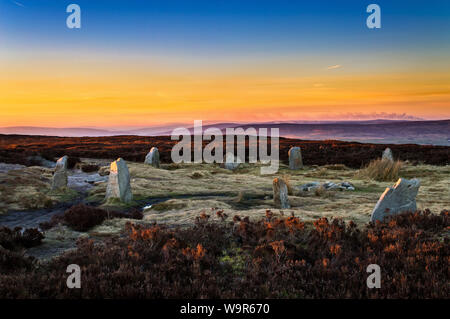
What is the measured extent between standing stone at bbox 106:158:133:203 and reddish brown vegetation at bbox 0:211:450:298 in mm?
8055

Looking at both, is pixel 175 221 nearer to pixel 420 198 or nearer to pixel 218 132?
pixel 420 198

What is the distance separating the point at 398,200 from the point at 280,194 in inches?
203

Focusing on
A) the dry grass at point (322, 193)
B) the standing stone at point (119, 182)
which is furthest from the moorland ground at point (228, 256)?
the dry grass at point (322, 193)

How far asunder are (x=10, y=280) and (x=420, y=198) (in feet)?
57.2

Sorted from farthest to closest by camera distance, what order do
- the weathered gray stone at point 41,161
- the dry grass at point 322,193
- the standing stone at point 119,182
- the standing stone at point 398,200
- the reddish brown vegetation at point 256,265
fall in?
the weathered gray stone at point 41,161, the dry grass at point 322,193, the standing stone at point 119,182, the standing stone at point 398,200, the reddish brown vegetation at point 256,265

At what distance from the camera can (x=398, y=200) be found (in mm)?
10516

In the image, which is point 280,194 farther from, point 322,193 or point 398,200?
point 398,200

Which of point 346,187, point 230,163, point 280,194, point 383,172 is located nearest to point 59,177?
point 280,194

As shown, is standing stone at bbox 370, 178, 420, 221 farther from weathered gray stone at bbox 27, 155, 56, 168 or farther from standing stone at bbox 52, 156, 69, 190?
weathered gray stone at bbox 27, 155, 56, 168

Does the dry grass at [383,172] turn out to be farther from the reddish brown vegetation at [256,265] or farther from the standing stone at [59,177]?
the standing stone at [59,177]

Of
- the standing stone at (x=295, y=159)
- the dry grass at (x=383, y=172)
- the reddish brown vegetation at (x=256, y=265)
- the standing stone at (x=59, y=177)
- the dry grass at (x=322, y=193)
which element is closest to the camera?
the reddish brown vegetation at (x=256, y=265)

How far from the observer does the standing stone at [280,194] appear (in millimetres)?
14586

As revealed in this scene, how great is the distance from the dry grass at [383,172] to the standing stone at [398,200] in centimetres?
1524
